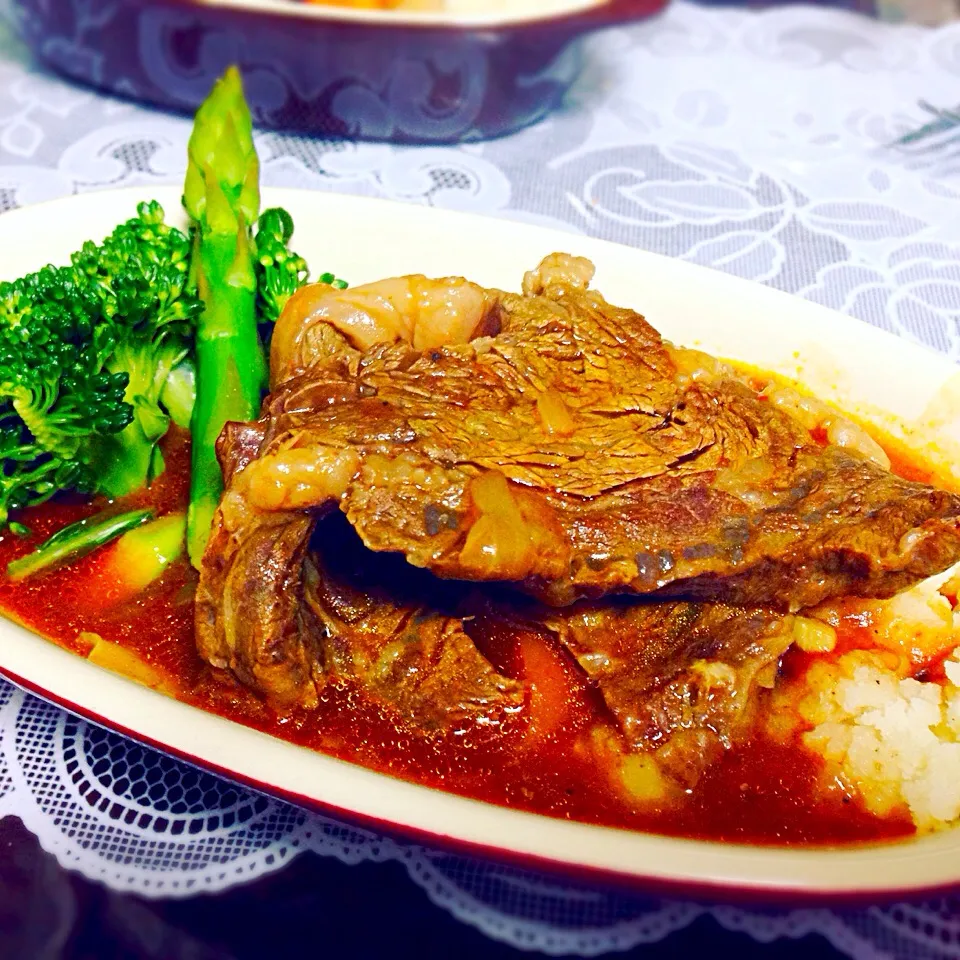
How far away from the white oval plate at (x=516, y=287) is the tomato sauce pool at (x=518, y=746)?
0.62ft

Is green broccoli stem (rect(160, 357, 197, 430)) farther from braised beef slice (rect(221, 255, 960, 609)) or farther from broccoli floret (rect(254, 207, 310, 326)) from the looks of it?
braised beef slice (rect(221, 255, 960, 609))

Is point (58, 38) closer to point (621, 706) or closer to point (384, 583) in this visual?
point (384, 583)

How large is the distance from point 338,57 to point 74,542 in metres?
2.64

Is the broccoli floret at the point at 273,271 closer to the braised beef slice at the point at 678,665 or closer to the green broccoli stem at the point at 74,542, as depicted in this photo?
the green broccoli stem at the point at 74,542

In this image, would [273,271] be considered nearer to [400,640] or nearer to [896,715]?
[400,640]

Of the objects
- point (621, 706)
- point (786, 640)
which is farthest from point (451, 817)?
point (786, 640)

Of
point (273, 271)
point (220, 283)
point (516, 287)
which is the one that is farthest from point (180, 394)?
point (516, 287)

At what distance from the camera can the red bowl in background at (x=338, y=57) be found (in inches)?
154

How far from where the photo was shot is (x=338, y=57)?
13.3 feet

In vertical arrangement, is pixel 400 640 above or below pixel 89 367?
A: below

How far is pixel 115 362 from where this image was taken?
2697mm

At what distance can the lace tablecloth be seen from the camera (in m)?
2.01

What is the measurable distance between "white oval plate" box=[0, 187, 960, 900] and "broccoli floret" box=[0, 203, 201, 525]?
43 cm

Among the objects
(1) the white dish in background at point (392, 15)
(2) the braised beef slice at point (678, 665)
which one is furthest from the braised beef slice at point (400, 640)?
(1) the white dish in background at point (392, 15)
